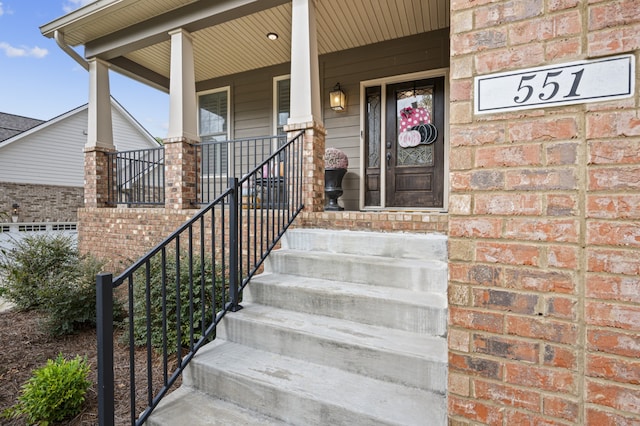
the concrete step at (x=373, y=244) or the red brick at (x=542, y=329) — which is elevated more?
the concrete step at (x=373, y=244)

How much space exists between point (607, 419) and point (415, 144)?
3.94 m

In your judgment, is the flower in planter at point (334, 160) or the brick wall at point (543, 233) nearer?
the brick wall at point (543, 233)

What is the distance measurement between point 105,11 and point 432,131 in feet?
15.0

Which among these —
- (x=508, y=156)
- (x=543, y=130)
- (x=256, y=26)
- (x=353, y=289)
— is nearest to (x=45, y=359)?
(x=353, y=289)

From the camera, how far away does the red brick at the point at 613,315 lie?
2.81ft

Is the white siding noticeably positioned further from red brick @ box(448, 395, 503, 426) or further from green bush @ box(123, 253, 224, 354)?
red brick @ box(448, 395, 503, 426)

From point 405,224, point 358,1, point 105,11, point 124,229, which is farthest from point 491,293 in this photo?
point 105,11

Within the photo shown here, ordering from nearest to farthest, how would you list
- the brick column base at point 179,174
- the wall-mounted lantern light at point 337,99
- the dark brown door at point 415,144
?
the brick column base at point 179,174
the dark brown door at point 415,144
the wall-mounted lantern light at point 337,99

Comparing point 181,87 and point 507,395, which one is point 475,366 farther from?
point 181,87

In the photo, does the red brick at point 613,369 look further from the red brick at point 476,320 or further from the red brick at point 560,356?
the red brick at point 476,320

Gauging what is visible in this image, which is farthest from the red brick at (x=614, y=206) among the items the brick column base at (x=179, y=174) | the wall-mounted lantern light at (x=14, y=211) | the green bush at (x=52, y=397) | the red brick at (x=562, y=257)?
the wall-mounted lantern light at (x=14, y=211)

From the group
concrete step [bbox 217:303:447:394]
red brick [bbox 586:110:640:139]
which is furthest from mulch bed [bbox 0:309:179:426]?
red brick [bbox 586:110:640:139]

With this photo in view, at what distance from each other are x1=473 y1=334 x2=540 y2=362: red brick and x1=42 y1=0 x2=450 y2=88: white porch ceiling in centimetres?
396

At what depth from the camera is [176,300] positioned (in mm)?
1823
